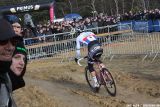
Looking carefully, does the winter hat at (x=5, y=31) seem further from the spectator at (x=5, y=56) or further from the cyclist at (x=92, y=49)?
the cyclist at (x=92, y=49)

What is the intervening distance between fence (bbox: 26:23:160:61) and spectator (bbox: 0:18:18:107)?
14.2 m

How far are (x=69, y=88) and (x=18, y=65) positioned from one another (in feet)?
28.9

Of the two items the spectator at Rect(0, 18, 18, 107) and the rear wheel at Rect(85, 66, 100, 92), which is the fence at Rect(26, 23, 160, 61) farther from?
the spectator at Rect(0, 18, 18, 107)

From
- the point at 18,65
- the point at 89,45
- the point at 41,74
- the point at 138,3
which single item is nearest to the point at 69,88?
the point at 89,45

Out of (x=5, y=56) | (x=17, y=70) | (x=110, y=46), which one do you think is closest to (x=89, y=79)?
(x=110, y=46)

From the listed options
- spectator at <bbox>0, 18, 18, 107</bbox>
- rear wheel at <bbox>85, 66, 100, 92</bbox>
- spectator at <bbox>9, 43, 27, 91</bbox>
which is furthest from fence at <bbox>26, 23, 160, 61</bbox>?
spectator at <bbox>0, 18, 18, 107</bbox>

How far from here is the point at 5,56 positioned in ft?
8.75

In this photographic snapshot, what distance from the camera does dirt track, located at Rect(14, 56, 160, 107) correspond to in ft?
32.5

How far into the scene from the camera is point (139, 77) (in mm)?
13047

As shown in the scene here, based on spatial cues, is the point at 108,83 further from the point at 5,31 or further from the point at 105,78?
the point at 5,31

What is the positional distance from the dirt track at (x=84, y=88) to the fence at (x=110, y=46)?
3.01ft

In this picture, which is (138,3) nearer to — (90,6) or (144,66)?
(90,6)

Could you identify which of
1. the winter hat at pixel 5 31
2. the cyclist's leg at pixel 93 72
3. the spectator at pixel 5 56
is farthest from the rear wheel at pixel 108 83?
the winter hat at pixel 5 31

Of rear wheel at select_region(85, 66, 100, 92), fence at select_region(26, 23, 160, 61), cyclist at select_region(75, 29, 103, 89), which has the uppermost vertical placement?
cyclist at select_region(75, 29, 103, 89)
